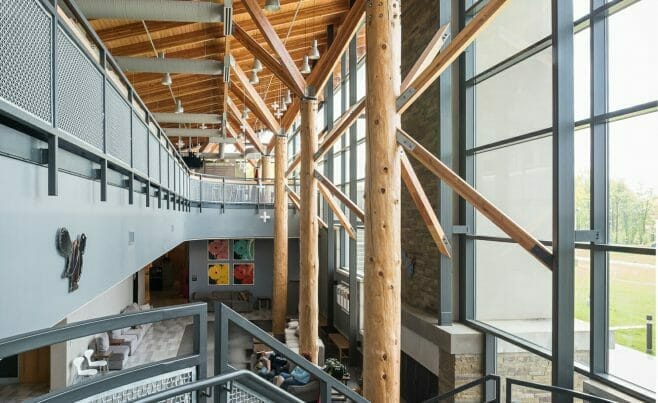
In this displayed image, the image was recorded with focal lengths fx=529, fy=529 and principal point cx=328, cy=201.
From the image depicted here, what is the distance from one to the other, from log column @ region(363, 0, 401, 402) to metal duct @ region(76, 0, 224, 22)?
286 centimetres

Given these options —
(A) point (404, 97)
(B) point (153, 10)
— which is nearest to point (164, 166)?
(B) point (153, 10)

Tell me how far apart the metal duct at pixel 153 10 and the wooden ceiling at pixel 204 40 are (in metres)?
3.51

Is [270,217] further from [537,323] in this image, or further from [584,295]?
[584,295]

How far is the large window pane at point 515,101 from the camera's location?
6.89 m

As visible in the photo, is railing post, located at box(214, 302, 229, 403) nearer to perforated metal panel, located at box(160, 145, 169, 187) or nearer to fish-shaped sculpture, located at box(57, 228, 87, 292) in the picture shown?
fish-shaped sculpture, located at box(57, 228, 87, 292)

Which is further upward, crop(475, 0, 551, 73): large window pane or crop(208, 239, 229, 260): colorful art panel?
crop(475, 0, 551, 73): large window pane

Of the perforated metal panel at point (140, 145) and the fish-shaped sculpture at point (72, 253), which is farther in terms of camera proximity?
the perforated metal panel at point (140, 145)

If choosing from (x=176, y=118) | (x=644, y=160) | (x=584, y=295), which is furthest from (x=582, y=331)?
(x=176, y=118)

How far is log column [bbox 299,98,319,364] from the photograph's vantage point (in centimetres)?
1160

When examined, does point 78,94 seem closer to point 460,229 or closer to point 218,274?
point 460,229

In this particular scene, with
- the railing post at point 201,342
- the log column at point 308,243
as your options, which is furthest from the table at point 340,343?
the railing post at point 201,342

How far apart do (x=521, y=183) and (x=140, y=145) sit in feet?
16.5

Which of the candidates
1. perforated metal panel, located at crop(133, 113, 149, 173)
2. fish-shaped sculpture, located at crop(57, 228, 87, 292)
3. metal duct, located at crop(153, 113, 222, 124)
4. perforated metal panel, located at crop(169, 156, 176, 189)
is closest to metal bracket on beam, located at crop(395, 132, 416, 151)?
perforated metal panel, located at crop(133, 113, 149, 173)

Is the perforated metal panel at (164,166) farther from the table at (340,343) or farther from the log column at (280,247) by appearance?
the log column at (280,247)
